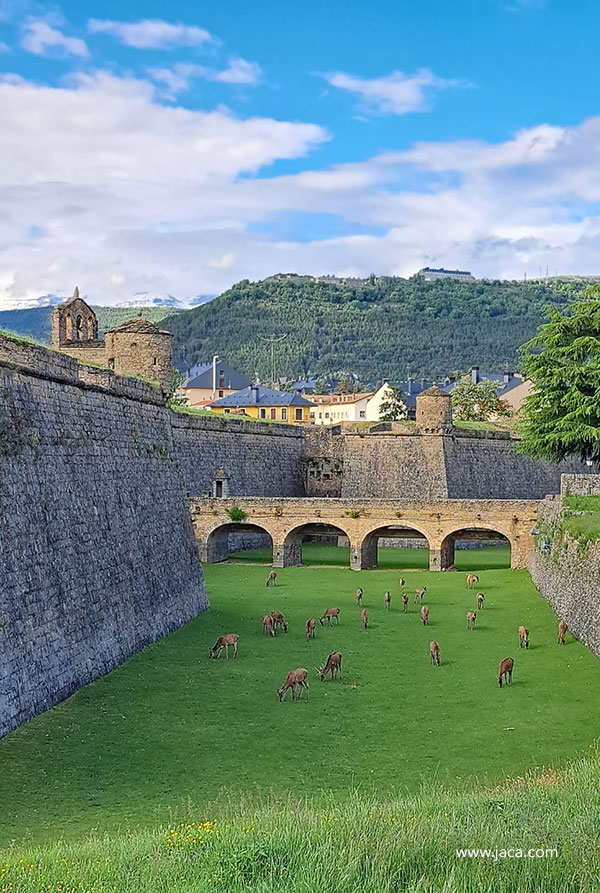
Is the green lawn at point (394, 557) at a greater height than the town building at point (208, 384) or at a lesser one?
lesser

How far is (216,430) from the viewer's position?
48719mm

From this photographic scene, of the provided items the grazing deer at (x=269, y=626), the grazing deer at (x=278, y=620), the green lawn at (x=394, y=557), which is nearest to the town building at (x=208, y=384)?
the green lawn at (x=394, y=557)

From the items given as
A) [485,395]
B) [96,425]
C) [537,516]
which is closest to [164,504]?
[96,425]

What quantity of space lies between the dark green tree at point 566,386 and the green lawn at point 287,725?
15.8 m

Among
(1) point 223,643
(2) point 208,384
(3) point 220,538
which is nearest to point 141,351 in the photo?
(1) point 223,643

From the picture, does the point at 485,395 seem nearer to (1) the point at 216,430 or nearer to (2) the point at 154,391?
(1) the point at 216,430

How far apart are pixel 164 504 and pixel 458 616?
9004mm

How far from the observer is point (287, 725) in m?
17.8

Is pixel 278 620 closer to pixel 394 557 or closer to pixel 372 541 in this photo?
pixel 372 541

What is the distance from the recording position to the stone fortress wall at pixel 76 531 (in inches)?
654

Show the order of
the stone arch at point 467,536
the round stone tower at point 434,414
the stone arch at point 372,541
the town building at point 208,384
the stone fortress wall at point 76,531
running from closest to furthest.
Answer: the stone fortress wall at point 76,531, the stone arch at point 467,536, the stone arch at point 372,541, the round stone tower at point 434,414, the town building at point 208,384

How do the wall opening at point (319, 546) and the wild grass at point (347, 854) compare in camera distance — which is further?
the wall opening at point (319, 546)

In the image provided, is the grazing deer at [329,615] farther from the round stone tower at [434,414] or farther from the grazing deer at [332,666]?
the round stone tower at [434,414]

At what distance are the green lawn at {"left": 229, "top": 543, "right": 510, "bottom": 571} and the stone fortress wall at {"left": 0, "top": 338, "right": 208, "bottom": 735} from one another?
18.5 meters
